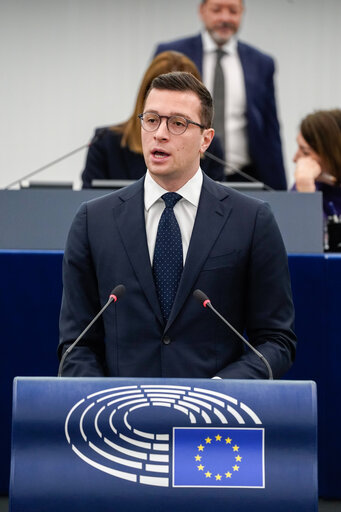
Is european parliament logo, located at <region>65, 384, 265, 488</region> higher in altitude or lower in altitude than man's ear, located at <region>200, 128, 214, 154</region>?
lower

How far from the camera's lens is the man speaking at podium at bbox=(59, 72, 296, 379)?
230 centimetres

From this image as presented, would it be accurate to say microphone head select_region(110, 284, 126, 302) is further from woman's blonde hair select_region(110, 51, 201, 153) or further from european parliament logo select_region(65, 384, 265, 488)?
woman's blonde hair select_region(110, 51, 201, 153)

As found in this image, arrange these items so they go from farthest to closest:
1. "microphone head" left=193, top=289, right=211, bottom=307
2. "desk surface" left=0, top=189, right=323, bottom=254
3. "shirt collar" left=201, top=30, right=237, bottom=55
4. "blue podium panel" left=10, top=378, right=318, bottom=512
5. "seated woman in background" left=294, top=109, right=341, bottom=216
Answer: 1. "shirt collar" left=201, top=30, right=237, bottom=55
2. "seated woman in background" left=294, top=109, right=341, bottom=216
3. "desk surface" left=0, top=189, right=323, bottom=254
4. "microphone head" left=193, top=289, right=211, bottom=307
5. "blue podium panel" left=10, top=378, right=318, bottom=512


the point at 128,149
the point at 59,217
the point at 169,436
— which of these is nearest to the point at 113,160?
the point at 128,149

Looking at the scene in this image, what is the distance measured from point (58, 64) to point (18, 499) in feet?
16.4

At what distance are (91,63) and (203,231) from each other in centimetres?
432

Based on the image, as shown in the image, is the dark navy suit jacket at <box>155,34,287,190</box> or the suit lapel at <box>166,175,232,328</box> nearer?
the suit lapel at <box>166,175,232,328</box>

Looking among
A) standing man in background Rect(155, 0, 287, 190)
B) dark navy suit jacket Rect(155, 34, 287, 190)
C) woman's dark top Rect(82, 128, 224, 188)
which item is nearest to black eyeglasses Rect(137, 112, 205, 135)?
woman's dark top Rect(82, 128, 224, 188)

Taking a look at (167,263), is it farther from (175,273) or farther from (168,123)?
(168,123)

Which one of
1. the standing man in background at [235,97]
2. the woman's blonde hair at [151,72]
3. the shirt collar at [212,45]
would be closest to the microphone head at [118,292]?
the woman's blonde hair at [151,72]

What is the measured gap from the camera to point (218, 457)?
1.83 meters

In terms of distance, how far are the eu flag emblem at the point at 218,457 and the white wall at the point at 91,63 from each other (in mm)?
4666

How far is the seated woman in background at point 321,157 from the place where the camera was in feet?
13.6

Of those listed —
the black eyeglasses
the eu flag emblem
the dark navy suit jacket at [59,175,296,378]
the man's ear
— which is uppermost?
the black eyeglasses
